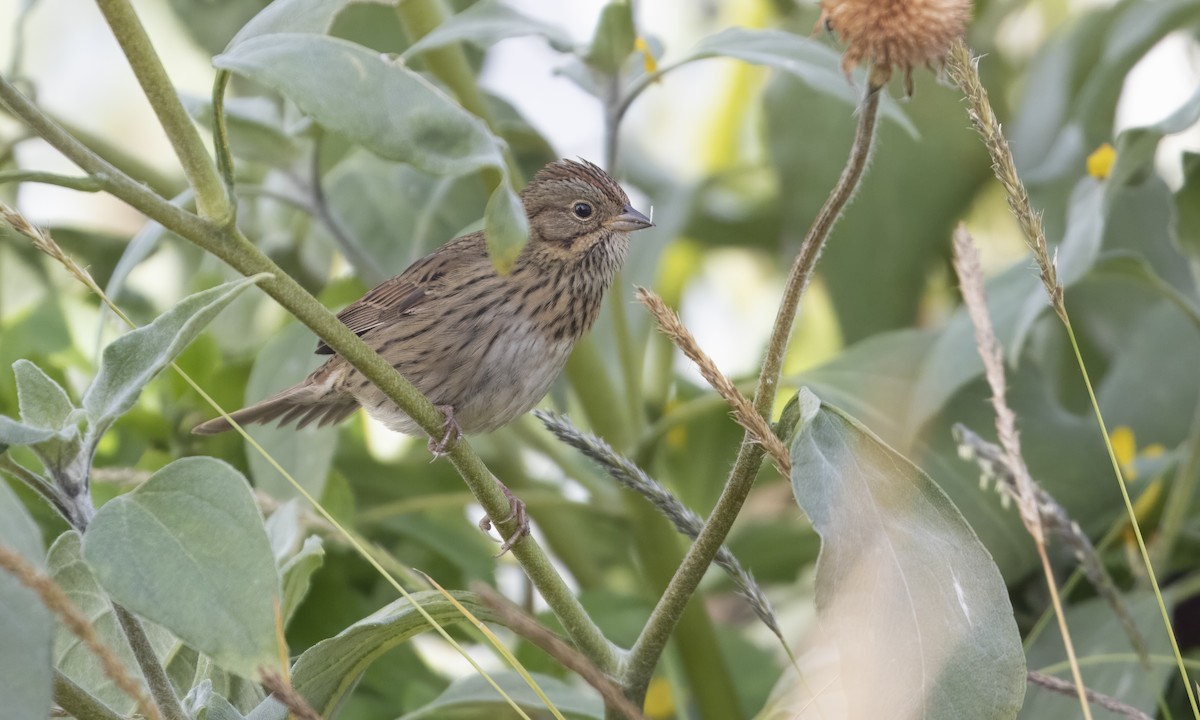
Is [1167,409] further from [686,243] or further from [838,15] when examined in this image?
[838,15]

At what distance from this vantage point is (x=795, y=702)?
1694 millimetres

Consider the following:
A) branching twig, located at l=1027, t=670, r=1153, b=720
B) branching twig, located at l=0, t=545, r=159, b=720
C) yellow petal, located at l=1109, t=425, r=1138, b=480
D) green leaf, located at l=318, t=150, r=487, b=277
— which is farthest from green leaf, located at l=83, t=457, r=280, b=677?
yellow petal, located at l=1109, t=425, r=1138, b=480

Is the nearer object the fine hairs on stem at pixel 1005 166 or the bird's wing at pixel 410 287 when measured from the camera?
the fine hairs on stem at pixel 1005 166

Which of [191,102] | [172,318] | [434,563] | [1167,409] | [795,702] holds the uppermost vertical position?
[191,102]

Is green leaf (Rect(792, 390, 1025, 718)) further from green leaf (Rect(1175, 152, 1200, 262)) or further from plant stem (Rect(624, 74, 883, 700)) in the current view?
green leaf (Rect(1175, 152, 1200, 262))

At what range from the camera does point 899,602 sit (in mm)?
1161

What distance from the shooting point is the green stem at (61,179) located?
43.4 inches

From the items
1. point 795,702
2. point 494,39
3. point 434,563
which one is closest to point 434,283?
point 494,39

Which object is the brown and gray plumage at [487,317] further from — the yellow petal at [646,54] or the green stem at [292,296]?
the green stem at [292,296]

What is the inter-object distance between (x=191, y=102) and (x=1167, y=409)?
177cm

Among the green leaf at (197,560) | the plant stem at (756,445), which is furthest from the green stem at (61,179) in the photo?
the plant stem at (756,445)

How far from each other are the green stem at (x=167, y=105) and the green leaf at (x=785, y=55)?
0.96m

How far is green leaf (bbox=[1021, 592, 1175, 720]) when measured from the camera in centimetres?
181

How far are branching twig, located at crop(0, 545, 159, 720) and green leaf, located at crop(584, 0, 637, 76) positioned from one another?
1.38 meters
